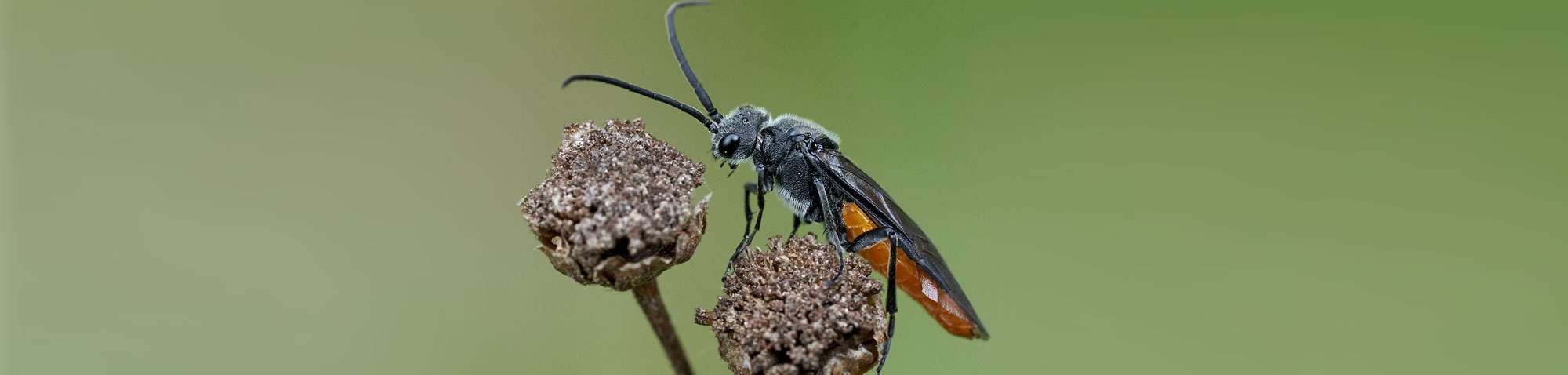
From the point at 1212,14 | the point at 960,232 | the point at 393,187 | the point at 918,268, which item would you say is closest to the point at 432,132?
the point at 393,187

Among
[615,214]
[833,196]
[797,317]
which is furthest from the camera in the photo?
[833,196]

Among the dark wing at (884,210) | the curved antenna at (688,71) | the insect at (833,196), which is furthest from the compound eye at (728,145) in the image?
the dark wing at (884,210)

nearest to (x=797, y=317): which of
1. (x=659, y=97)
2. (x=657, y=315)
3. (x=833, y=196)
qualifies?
(x=657, y=315)

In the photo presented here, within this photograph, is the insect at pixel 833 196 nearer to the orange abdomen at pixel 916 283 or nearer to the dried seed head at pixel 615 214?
the orange abdomen at pixel 916 283

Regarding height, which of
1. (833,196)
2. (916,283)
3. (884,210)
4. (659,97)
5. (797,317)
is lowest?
(797,317)

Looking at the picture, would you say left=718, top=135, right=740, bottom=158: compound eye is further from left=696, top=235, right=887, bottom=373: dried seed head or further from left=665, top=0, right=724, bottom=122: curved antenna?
left=696, top=235, right=887, bottom=373: dried seed head

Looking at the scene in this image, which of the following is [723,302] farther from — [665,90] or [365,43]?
[365,43]

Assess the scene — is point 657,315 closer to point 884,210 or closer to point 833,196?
point 884,210
